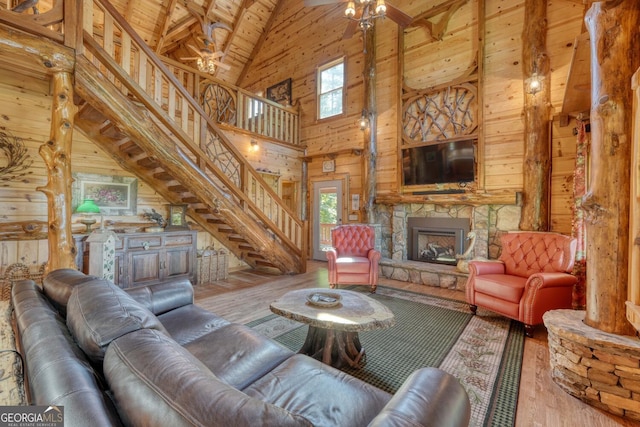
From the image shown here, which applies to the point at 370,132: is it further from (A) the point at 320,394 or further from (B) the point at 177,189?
(A) the point at 320,394

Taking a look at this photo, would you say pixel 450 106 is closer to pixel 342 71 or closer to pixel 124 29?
pixel 342 71

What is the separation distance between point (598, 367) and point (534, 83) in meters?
3.87

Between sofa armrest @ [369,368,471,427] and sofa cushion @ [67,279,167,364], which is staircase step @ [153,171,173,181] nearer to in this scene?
sofa cushion @ [67,279,167,364]

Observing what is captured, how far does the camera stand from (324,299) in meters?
2.26

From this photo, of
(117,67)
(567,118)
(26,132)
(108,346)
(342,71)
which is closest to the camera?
(108,346)

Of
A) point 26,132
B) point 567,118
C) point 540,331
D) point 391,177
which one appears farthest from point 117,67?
point 567,118

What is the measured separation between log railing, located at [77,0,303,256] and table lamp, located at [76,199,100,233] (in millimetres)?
1219

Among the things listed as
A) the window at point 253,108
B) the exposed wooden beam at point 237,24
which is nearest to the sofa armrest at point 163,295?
the window at point 253,108

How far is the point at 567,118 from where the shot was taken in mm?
4051

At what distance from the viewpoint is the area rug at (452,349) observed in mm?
1949

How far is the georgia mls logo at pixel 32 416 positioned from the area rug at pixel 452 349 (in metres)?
1.83

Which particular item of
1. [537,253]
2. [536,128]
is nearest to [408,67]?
[536,128]

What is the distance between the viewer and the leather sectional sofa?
68 centimetres

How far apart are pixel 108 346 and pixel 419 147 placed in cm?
545
